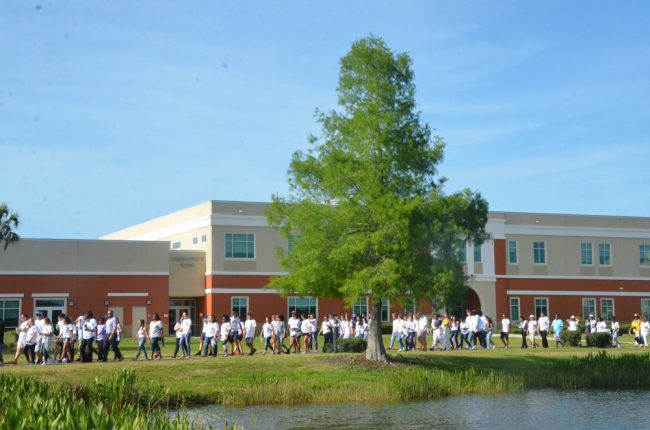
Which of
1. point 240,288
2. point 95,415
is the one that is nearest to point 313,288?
point 95,415

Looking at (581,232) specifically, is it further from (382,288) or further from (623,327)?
(382,288)

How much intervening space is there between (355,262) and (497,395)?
271 inches

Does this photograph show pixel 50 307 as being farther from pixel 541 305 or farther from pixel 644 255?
pixel 644 255

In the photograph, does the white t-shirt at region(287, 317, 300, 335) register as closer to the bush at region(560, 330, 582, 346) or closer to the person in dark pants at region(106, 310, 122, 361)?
the person in dark pants at region(106, 310, 122, 361)

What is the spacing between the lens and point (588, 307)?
205 feet

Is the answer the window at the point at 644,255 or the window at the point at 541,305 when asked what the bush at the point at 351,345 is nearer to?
the window at the point at 541,305

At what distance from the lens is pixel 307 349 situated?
112 ft

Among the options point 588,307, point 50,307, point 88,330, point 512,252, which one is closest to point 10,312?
point 50,307

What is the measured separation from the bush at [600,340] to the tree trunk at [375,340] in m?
12.7

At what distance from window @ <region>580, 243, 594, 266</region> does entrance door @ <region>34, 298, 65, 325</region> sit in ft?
117

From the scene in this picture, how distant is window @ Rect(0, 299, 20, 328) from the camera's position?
4944cm

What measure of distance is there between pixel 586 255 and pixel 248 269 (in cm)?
2483

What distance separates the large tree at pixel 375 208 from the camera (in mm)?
29141

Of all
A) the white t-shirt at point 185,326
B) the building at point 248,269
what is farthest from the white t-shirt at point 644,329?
the white t-shirt at point 185,326
